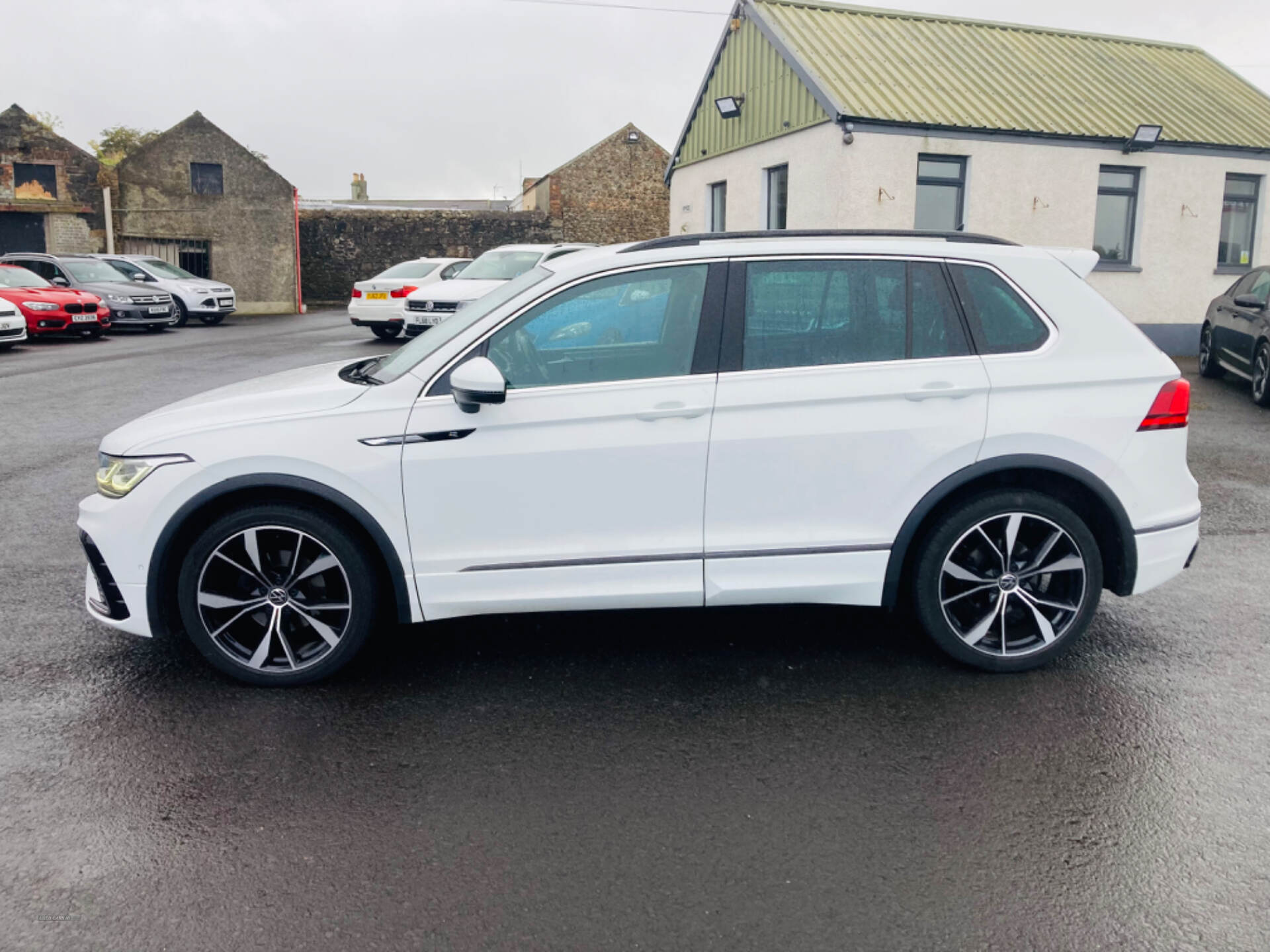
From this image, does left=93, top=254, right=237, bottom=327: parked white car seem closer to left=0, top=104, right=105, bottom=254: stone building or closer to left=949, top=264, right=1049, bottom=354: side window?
left=0, top=104, right=105, bottom=254: stone building

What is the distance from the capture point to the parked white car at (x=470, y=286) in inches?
707

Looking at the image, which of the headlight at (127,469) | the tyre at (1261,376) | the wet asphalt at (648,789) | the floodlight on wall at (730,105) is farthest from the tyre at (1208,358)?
the headlight at (127,469)

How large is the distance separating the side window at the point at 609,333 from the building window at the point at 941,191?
526 inches

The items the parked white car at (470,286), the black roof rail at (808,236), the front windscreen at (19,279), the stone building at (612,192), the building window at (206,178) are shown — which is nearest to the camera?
the black roof rail at (808,236)

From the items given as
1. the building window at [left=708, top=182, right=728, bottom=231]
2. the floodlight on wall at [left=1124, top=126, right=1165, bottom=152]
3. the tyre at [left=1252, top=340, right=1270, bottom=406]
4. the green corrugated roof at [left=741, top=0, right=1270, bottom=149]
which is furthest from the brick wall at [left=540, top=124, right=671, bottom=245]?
the tyre at [left=1252, top=340, right=1270, bottom=406]

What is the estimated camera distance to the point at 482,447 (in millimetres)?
4070

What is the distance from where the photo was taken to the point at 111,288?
75.6 ft

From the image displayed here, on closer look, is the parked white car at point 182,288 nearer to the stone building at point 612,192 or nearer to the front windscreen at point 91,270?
the front windscreen at point 91,270

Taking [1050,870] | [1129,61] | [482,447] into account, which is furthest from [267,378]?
[1129,61]

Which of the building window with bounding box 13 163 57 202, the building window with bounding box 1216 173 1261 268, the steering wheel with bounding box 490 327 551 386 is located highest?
the building window with bounding box 13 163 57 202

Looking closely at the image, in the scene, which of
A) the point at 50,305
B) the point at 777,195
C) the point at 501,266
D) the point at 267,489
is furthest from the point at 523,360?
the point at 50,305

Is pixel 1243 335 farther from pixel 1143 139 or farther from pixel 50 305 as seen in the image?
pixel 50 305

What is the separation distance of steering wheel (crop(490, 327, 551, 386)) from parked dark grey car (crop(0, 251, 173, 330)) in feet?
70.2

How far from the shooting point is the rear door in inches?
164
